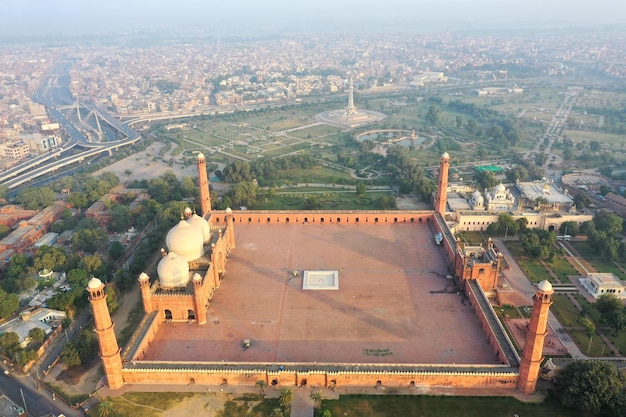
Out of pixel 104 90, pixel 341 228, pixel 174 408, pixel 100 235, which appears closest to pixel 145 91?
pixel 104 90

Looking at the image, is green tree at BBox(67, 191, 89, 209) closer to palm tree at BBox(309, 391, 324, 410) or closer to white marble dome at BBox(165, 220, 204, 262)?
white marble dome at BBox(165, 220, 204, 262)

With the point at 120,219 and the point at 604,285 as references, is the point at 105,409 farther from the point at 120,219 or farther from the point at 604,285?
the point at 604,285

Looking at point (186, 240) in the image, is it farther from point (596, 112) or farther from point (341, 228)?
point (596, 112)

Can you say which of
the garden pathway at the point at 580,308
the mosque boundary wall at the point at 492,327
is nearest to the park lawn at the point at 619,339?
the garden pathway at the point at 580,308

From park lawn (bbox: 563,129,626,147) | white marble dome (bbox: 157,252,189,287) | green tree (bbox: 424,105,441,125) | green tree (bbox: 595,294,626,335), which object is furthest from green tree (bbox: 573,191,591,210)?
green tree (bbox: 424,105,441,125)

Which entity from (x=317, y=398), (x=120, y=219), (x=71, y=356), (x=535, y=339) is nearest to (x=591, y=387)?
(x=535, y=339)

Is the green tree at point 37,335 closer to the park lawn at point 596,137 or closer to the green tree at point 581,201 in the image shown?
the green tree at point 581,201

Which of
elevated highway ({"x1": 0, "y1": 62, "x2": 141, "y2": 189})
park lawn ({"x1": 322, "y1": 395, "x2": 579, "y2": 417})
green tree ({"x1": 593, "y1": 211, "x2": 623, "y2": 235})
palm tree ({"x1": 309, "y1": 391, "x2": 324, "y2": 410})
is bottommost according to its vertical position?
elevated highway ({"x1": 0, "y1": 62, "x2": 141, "y2": 189})
